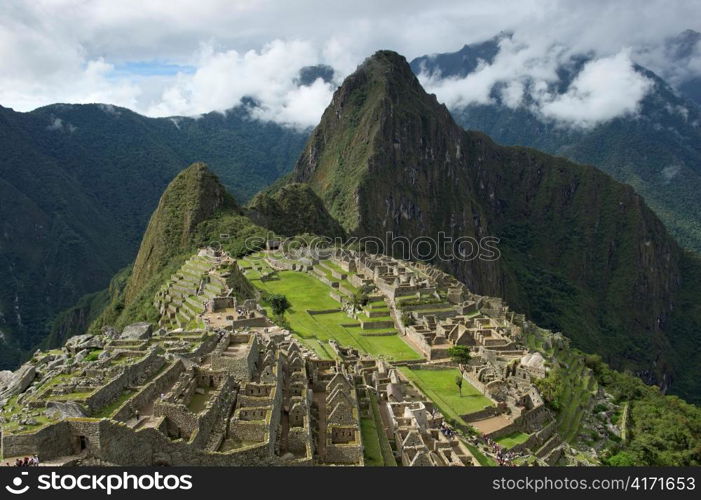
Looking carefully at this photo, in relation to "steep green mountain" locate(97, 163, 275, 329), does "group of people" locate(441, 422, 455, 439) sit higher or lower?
lower

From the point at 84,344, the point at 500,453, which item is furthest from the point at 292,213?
the point at 84,344

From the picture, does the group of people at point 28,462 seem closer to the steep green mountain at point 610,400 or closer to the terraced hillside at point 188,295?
the terraced hillside at point 188,295

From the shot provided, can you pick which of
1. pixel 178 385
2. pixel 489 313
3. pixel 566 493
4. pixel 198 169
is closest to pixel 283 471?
pixel 178 385

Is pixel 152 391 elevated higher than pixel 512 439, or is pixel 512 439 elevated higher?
pixel 152 391

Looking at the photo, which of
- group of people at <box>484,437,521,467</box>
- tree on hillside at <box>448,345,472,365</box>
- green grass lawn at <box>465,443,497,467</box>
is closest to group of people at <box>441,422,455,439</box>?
green grass lawn at <box>465,443,497,467</box>

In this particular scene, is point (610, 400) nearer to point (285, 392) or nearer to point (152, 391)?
point (285, 392)

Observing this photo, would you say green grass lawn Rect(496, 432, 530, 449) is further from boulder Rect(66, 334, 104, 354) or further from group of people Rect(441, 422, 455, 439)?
boulder Rect(66, 334, 104, 354)
